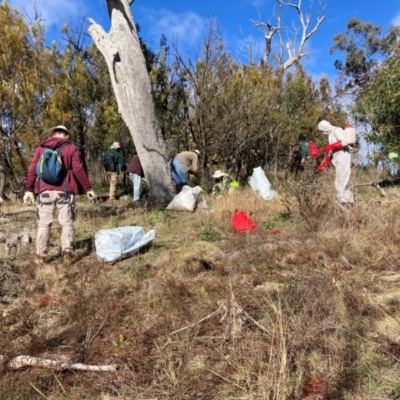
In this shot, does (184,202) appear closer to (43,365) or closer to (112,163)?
(112,163)

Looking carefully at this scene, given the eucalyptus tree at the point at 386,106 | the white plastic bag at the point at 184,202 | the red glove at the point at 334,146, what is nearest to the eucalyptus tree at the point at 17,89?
the white plastic bag at the point at 184,202

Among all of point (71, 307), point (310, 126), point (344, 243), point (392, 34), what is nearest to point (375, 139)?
point (310, 126)

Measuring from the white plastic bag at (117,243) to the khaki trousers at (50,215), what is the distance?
0.33m

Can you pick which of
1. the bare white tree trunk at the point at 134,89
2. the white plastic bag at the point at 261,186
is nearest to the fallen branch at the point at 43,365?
the bare white tree trunk at the point at 134,89

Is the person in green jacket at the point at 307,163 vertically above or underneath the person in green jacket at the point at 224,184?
above

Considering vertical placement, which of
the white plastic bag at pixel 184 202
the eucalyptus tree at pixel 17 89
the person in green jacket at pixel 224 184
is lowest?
the white plastic bag at pixel 184 202

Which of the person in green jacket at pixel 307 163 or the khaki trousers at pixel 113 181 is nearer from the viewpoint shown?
the person in green jacket at pixel 307 163

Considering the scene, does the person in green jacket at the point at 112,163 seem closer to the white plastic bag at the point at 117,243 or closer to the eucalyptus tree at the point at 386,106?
the white plastic bag at the point at 117,243

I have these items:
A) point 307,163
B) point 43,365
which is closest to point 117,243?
point 43,365

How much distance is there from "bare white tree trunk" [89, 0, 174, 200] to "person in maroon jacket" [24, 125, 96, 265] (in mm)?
3826

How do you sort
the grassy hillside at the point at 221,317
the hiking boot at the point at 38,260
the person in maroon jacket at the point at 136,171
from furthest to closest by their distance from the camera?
the person in maroon jacket at the point at 136,171
the hiking boot at the point at 38,260
the grassy hillside at the point at 221,317

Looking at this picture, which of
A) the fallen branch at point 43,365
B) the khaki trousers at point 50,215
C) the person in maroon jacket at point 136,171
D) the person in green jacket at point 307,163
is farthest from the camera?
the person in maroon jacket at point 136,171

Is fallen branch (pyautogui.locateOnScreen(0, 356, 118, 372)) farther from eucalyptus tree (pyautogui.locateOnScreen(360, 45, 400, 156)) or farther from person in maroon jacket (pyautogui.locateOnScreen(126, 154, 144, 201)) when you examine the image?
eucalyptus tree (pyautogui.locateOnScreen(360, 45, 400, 156))

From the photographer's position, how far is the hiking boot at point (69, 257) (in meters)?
4.33
